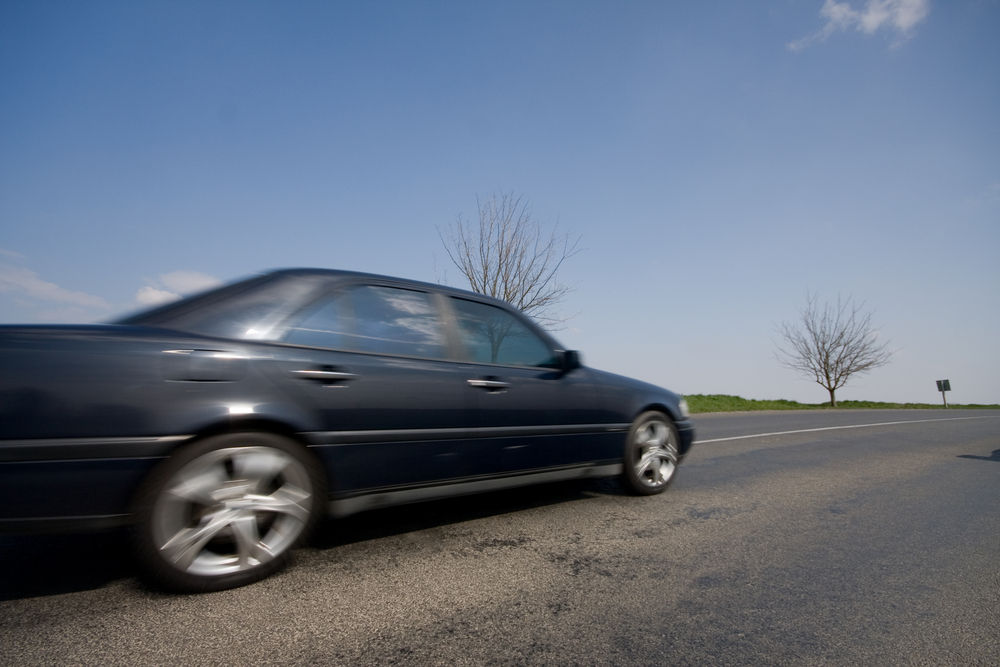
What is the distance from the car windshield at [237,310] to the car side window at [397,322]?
330mm

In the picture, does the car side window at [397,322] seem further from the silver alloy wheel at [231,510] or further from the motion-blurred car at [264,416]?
the silver alloy wheel at [231,510]

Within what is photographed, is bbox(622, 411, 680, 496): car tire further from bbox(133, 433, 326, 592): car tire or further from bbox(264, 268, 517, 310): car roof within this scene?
bbox(133, 433, 326, 592): car tire

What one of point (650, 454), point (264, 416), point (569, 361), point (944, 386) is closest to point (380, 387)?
point (264, 416)

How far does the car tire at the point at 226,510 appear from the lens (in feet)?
7.31

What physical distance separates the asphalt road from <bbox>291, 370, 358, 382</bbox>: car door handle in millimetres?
933

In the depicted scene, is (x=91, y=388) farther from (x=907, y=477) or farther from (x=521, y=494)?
(x=907, y=477)

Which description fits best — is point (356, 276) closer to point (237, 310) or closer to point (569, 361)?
point (237, 310)

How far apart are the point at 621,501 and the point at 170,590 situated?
305 centimetres

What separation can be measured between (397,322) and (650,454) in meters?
2.43

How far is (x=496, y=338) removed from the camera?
367cm

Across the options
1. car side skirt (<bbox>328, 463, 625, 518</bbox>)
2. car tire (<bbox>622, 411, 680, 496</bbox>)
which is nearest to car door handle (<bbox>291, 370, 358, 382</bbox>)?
car side skirt (<bbox>328, 463, 625, 518</bbox>)

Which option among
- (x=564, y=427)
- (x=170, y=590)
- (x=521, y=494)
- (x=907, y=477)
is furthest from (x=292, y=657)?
(x=907, y=477)

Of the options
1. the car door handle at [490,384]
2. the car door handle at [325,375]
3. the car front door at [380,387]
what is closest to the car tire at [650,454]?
the car door handle at [490,384]

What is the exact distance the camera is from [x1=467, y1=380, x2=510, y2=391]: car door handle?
3285 millimetres
